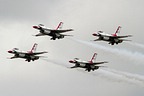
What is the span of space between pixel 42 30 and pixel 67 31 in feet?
23.3

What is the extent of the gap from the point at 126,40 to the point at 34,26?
26.0 metres

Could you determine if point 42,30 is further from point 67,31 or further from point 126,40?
point 126,40

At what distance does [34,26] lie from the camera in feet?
654

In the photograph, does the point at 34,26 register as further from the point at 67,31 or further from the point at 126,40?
the point at 126,40

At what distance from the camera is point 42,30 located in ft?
655

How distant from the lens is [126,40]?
198m

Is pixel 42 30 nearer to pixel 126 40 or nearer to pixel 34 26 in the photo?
pixel 34 26

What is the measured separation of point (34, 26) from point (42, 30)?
254 centimetres

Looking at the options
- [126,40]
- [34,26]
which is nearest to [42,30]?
[34,26]

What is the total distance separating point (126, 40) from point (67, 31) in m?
16.7
